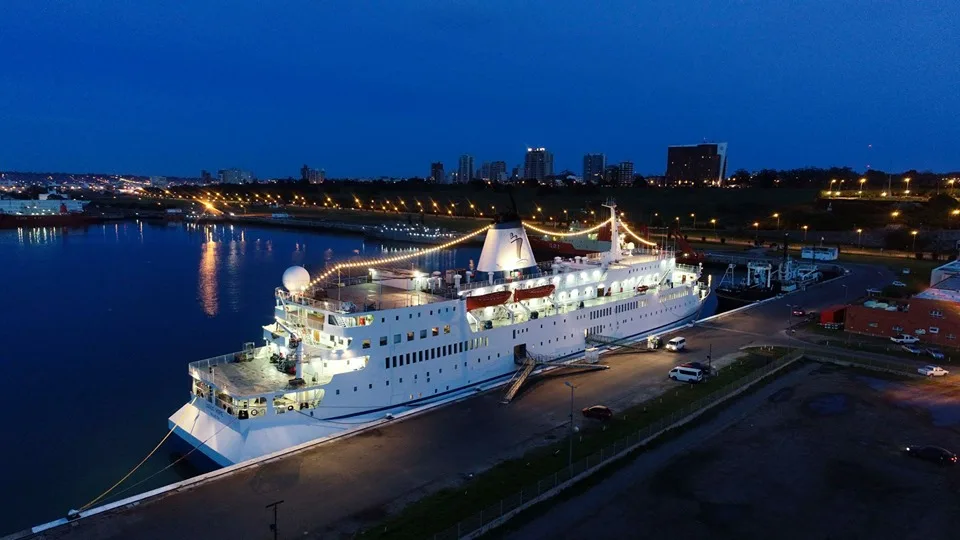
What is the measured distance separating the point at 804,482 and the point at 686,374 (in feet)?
25.2

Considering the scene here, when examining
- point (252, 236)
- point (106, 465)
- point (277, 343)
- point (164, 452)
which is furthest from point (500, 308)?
point (252, 236)

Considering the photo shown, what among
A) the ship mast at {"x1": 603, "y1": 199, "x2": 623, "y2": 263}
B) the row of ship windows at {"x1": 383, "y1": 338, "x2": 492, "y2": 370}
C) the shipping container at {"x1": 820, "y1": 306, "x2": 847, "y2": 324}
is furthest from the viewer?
the ship mast at {"x1": 603, "y1": 199, "x2": 623, "y2": 263}

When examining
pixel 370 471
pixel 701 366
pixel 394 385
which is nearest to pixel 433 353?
pixel 394 385

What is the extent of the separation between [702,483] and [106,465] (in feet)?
62.6

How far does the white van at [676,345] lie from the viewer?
28484 mm

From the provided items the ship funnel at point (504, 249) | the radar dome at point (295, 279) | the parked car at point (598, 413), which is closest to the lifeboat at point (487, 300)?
the ship funnel at point (504, 249)

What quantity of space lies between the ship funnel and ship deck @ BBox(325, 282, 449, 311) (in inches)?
194

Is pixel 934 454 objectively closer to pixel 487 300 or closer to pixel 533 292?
pixel 533 292

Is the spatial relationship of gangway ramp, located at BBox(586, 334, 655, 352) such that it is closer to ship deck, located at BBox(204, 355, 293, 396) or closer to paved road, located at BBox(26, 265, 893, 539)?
paved road, located at BBox(26, 265, 893, 539)

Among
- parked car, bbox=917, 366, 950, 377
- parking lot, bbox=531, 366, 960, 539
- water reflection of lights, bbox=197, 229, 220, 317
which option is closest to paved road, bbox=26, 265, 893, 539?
parking lot, bbox=531, 366, 960, 539

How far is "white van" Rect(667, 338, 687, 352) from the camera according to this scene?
93.5 ft

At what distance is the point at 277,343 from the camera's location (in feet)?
73.0

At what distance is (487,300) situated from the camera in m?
24.4

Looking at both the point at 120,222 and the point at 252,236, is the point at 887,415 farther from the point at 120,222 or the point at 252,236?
the point at 120,222
